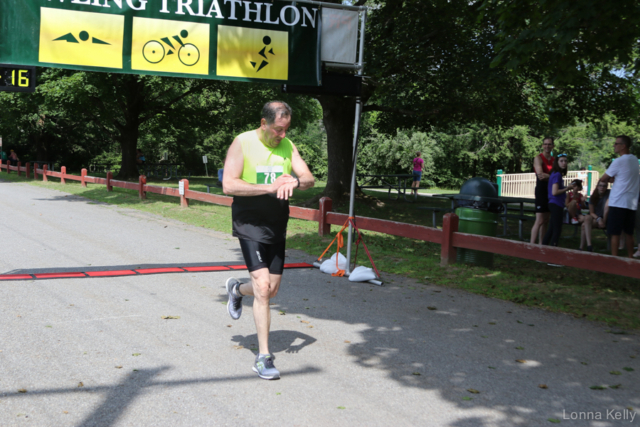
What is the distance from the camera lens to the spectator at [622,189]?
→ 27.6 ft

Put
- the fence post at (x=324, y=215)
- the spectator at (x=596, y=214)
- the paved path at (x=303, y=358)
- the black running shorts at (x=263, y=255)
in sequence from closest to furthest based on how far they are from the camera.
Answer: the paved path at (x=303, y=358), the black running shorts at (x=263, y=255), the spectator at (x=596, y=214), the fence post at (x=324, y=215)

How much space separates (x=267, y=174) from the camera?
4.57 metres

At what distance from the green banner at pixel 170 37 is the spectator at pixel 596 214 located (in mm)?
5756

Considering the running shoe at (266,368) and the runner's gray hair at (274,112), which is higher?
the runner's gray hair at (274,112)

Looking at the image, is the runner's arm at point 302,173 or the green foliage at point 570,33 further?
the green foliage at point 570,33

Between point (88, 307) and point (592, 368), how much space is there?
4919 millimetres

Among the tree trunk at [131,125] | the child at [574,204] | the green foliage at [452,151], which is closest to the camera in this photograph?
the child at [574,204]

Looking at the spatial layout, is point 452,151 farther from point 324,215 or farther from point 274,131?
point 274,131

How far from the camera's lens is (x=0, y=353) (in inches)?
183

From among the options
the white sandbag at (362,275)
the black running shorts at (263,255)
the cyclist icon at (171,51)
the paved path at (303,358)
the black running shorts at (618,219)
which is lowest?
the paved path at (303,358)

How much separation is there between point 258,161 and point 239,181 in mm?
253

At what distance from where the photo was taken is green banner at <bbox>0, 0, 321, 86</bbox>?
7.61 meters

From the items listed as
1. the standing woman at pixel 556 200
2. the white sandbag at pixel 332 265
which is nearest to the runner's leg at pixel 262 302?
the white sandbag at pixel 332 265

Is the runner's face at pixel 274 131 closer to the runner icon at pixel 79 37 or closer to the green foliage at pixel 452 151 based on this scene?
the runner icon at pixel 79 37
